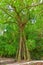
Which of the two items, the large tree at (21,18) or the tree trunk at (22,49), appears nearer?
the large tree at (21,18)

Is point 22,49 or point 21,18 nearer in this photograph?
point 21,18

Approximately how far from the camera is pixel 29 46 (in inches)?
576

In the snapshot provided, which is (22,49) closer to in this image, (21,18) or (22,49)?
(22,49)

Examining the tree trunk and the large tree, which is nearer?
the large tree

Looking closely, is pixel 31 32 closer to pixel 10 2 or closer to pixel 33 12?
pixel 33 12

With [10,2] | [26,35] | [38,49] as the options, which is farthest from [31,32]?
[10,2]

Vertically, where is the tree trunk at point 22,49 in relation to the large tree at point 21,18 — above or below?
below

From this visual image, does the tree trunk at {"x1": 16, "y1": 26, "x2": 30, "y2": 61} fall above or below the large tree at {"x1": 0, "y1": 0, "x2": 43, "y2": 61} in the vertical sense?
below

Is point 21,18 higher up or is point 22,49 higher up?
point 21,18

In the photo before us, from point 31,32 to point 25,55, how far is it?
1.84m

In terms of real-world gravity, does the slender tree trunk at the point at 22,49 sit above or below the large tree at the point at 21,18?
below

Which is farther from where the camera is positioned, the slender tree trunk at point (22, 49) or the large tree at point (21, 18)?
the slender tree trunk at point (22, 49)

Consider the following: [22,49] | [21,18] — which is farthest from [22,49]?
[21,18]

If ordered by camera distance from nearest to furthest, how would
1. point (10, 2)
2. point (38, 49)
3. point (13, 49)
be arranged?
1. point (10, 2)
2. point (13, 49)
3. point (38, 49)
